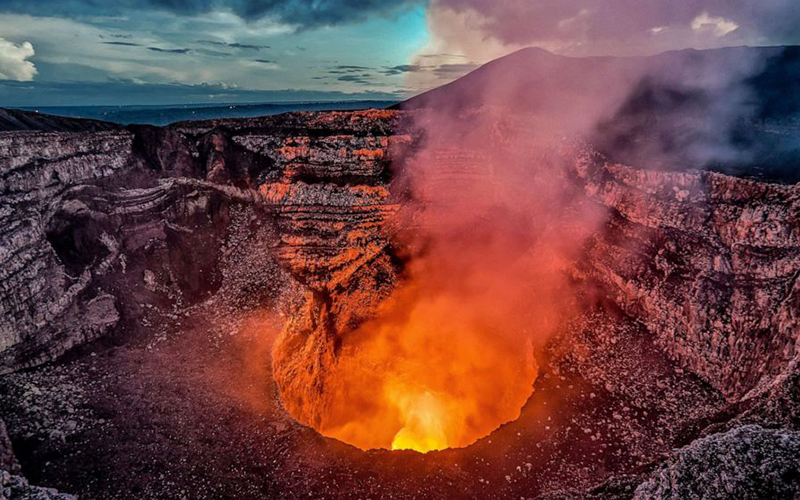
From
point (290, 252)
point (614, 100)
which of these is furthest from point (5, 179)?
point (614, 100)

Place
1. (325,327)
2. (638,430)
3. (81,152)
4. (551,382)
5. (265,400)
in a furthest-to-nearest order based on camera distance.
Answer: (325,327) < (81,152) < (551,382) < (265,400) < (638,430)

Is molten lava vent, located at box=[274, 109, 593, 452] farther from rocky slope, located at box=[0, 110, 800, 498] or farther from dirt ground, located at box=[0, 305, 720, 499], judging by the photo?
dirt ground, located at box=[0, 305, 720, 499]

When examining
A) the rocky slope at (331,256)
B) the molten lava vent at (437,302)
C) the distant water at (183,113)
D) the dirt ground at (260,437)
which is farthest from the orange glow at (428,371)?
the distant water at (183,113)

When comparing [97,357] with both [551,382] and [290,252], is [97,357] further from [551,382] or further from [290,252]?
[551,382]

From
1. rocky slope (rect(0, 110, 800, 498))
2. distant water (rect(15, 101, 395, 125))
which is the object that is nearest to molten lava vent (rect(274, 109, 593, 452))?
rocky slope (rect(0, 110, 800, 498))

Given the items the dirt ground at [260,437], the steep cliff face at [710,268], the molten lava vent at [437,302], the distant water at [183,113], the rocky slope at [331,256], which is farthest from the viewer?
the distant water at [183,113]

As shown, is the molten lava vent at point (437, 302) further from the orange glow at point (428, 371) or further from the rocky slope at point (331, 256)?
the rocky slope at point (331, 256)

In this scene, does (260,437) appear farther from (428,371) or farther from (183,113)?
(183,113)

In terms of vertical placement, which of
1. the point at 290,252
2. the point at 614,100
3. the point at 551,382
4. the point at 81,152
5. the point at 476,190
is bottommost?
the point at 551,382
